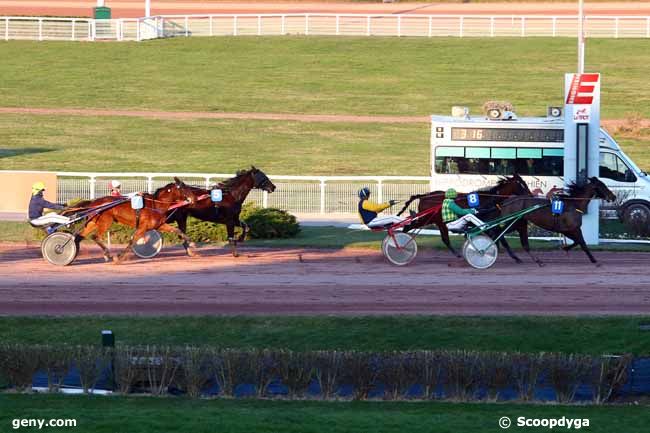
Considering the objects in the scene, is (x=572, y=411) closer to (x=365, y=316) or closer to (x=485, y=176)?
(x=365, y=316)

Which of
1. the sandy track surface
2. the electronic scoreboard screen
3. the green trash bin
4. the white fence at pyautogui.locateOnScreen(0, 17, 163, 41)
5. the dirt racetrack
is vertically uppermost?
the sandy track surface

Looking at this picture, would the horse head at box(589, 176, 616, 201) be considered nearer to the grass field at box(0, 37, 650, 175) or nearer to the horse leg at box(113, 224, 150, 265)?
the horse leg at box(113, 224, 150, 265)

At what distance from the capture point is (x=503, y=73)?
47469mm

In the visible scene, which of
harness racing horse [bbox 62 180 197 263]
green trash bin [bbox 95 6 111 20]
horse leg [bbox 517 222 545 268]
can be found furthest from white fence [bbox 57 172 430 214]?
green trash bin [bbox 95 6 111 20]

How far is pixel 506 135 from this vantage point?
2597 centimetres

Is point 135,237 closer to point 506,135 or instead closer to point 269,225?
point 269,225

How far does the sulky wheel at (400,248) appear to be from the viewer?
65.0ft

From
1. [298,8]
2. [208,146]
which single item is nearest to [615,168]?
[208,146]

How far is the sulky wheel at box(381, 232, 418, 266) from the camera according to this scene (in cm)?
1981

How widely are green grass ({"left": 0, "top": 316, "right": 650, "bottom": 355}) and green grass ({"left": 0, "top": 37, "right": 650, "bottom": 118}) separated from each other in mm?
25321

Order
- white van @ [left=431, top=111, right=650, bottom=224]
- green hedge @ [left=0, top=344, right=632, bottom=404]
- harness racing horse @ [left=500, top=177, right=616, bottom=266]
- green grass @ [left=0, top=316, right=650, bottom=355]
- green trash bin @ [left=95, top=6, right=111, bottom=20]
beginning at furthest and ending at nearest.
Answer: green trash bin @ [left=95, top=6, right=111, bottom=20] → white van @ [left=431, top=111, right=650, bottom=224] → harness racing horse @ [left=500, top=177, right=616, bottom=266] → green grass @ [left=0, top=316, right=650, bottom=355] → green hedge @ [left=0, top=344, right=632, bottom=404]

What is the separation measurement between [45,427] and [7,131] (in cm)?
3046

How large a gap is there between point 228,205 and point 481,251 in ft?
13.8

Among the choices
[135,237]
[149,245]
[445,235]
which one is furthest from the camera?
[149,245]
